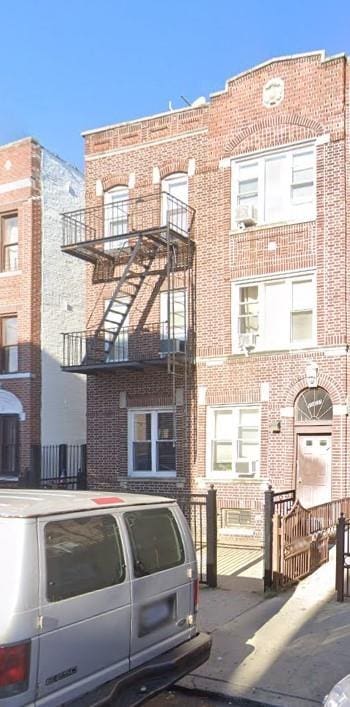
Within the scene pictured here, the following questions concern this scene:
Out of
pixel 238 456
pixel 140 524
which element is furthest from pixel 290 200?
pixel 140 524

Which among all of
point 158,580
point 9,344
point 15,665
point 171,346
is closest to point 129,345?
point 171,346

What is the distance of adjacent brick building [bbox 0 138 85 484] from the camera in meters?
19.0

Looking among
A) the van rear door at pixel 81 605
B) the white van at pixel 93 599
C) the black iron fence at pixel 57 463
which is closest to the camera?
the white van at pixel 93 599

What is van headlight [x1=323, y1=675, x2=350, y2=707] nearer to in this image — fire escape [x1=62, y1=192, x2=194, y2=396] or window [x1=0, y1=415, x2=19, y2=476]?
fire escape [x1=62, y1=192, x2=194, y2=396]

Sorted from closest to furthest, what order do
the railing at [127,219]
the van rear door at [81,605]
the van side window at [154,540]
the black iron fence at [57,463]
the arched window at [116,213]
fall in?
1. the van rear door at [81,605]
2. the van side window at [154,540]
3. the railing at [127,219]
4. the arched window at [116,213]
5. the black iron fence at [57,463]

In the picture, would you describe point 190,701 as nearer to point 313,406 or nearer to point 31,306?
point 313,406

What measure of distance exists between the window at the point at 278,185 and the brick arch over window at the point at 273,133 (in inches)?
10.3

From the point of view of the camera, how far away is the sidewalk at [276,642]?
18.9 feet

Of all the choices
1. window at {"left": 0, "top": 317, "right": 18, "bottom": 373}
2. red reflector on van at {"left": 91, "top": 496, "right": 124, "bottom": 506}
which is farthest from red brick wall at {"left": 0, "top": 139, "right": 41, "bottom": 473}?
red reflector on van at {"left": 91, "top": 496, "right": 124, "bottom": 506}

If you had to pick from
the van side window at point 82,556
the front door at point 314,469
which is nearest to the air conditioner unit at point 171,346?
the front door at point 314,469

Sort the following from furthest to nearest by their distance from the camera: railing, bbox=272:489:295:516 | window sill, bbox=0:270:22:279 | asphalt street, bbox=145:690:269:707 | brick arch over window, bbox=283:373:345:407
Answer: window sill, bbox=0:270:22:279
brick arch over window, bbox=283:373:345:407
railing, bbox=272:489:295:516
asphalt street, bbox=145:690:269:707

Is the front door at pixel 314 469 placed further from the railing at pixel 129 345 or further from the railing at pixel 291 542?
the railing at pixel 129 345

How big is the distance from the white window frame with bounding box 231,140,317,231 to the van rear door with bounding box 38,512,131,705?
11.2m

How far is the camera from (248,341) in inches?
577
